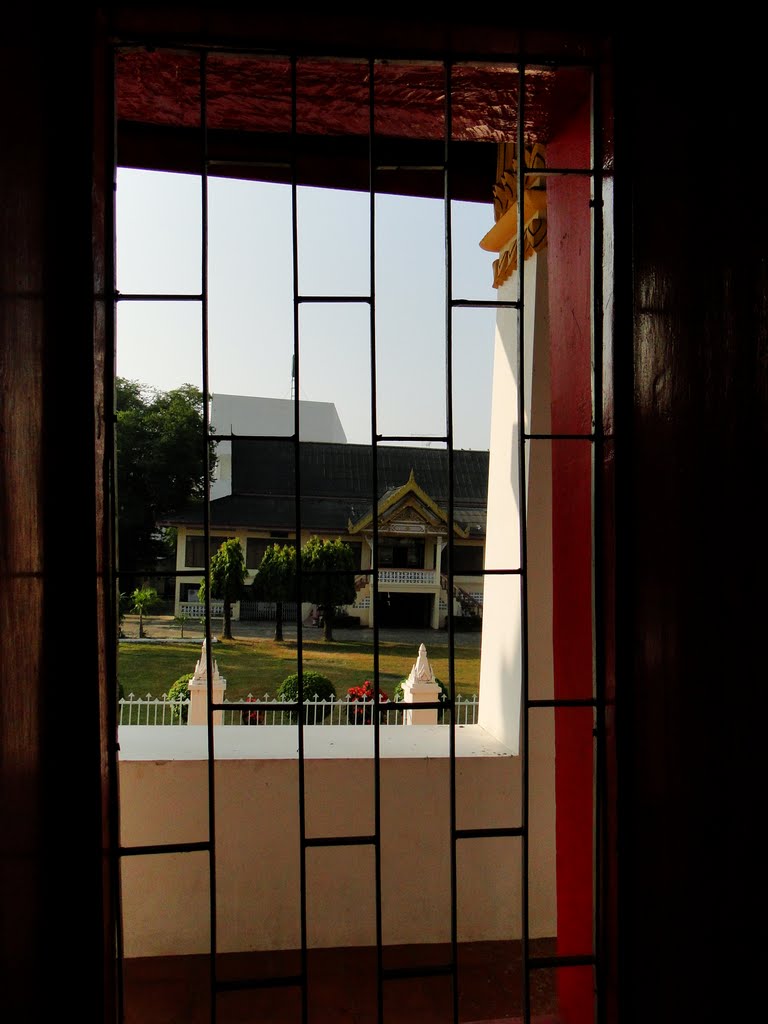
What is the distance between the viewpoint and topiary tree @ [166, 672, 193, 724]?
327 cm

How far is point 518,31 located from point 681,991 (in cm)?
147

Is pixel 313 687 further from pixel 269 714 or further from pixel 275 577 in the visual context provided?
pixel 275 577

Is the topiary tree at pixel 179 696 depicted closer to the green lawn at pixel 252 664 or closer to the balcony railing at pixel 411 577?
the green lawn at pixel 252 664

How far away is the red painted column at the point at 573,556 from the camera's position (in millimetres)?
1597

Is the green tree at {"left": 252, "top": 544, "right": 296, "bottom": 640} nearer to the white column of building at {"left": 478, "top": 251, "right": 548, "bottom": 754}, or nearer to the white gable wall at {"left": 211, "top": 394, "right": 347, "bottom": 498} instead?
the white gable wall at {"left": 211, "top": 394, "right": 347, "bottom": 498}

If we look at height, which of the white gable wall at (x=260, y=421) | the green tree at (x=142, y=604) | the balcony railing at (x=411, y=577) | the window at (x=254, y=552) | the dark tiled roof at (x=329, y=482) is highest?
the white gable wall at (x=260, y=421)

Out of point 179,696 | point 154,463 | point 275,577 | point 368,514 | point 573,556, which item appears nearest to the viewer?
point 573,556

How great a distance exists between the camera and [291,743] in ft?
9.27

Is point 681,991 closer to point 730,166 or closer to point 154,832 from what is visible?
point 730,166

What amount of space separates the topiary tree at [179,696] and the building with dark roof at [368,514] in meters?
0.35

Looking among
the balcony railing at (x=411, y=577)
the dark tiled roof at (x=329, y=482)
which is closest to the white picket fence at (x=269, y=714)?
the balcony railing at (x=411, y=577)

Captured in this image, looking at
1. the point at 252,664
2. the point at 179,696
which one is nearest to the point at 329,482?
the point at 252,664

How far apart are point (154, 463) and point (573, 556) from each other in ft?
4.07

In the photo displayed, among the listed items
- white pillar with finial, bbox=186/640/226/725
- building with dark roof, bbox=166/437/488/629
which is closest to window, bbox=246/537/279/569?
building with dark roof, bbox=166/437/488/629
